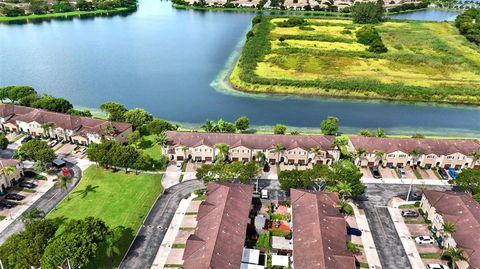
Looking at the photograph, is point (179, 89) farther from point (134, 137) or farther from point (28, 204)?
point (28, 204)

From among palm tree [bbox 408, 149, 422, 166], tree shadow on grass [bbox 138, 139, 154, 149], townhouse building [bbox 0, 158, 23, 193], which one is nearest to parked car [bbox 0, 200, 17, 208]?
townhouse building [bbox 0, 158, 23, 193]

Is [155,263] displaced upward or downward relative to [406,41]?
downward

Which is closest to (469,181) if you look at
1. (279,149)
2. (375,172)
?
(375,172)

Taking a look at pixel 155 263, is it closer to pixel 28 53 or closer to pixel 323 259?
pixel 323 259

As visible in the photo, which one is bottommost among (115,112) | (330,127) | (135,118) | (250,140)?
(135,118)

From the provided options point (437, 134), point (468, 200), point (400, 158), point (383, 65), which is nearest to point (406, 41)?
point (383, 65)

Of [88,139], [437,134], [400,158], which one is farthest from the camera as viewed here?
[437,134]

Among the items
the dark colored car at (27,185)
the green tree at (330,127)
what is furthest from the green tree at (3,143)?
the green tree at (330,127)

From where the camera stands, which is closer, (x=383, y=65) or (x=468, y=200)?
(x=468, y=200)
